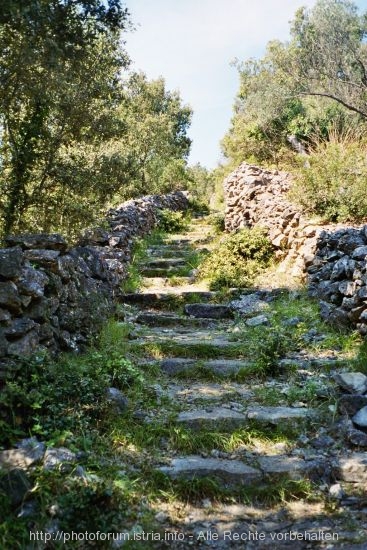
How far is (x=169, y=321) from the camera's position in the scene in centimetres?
679

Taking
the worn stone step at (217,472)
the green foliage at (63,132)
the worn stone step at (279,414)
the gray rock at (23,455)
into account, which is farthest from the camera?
the green foliage at (63,132)

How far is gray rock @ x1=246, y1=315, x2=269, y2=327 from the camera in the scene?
6.29 meters

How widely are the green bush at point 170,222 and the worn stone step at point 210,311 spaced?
7438mm

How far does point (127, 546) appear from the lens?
2.53m

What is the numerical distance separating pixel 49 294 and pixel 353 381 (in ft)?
10.5

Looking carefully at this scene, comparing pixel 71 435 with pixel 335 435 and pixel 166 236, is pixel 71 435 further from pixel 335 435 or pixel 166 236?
pixel 166 236

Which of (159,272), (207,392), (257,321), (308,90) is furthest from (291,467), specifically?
(308,90)

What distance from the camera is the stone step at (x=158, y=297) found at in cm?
765

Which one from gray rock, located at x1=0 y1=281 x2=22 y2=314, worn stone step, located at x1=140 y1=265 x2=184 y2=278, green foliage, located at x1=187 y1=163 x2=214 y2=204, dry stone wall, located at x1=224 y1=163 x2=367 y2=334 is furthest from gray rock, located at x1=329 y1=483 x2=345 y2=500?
green foliage, located at x1=187 y1=163 x2=214 y2=204

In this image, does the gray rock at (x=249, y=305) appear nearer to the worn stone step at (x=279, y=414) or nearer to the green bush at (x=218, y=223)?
the worn stone step at (x=279, y=414)

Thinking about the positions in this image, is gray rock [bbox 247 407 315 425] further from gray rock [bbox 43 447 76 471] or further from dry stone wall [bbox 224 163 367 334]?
dry stone wall [bbox 224 163 367 334]

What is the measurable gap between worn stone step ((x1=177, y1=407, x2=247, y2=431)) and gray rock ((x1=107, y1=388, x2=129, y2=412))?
511mm

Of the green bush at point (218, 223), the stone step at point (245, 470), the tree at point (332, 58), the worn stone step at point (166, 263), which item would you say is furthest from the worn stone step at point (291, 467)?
the tree at point (332, 58)

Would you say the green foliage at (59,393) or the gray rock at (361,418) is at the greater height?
the green foliage at (59,393)
